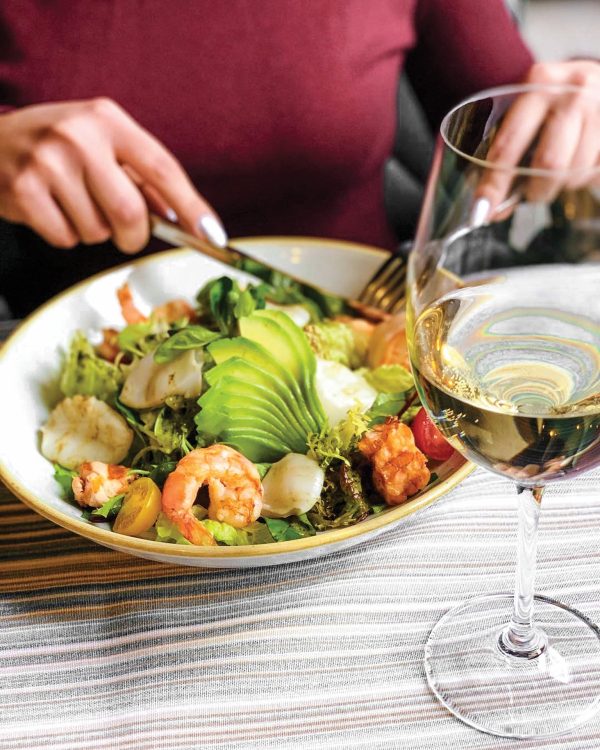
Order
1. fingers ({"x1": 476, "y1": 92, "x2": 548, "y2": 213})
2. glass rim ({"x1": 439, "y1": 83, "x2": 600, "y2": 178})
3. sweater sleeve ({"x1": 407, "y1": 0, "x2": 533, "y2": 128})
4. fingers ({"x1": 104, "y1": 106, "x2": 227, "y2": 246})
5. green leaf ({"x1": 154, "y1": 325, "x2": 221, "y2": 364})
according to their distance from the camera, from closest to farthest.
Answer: glass rim ({"x1": 439, "y1": 83, "x2": 600, "y2": 178}) < fingers ({"x1": 476, "y1": 92, "x2": 548, "y2": 213}) < green leaf ({"x1": 154, "y1": 325, "x2": 221, "y2": 364}) < fingers ({"x1": 104, "y1": 106, "x2": 227, "y2": 246}) < sweater sleeve ({"x1": 407, "y1": 0, "x2": 533, "y2": 128})

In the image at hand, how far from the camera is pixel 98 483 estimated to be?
81 cm

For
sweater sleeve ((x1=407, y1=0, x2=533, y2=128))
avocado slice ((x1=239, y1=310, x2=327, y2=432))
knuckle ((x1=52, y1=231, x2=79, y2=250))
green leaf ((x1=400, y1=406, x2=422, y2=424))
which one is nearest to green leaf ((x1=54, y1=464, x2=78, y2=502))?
avocado slice ((x1=239, y1=310, x2=327, y2=432))

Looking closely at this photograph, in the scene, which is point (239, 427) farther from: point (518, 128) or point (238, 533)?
point (518, 128)

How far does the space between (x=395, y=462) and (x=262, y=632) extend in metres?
0.18

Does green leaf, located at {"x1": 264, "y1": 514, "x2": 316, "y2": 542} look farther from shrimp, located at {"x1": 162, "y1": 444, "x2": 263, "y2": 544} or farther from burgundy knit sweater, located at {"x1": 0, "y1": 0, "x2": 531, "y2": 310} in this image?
burgundy knit sweater, located at {"x1": 0, "y1": 0, "x2": 531, "y2": 310}

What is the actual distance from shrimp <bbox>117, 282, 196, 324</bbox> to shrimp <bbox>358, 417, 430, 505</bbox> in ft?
1.28

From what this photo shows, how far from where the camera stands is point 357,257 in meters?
1.18

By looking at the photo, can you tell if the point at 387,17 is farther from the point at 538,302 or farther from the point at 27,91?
the point at 538,302

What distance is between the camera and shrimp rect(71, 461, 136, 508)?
0.81 m

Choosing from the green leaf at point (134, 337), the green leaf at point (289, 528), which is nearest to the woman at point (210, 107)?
the green leaf at point (134, 337)

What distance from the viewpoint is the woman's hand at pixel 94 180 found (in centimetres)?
114

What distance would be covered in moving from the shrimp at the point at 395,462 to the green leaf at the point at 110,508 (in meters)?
0.23

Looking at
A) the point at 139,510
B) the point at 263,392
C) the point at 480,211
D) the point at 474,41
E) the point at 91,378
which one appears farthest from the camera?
the point at 474,41

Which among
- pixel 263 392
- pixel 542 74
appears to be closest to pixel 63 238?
pixel 263 392
